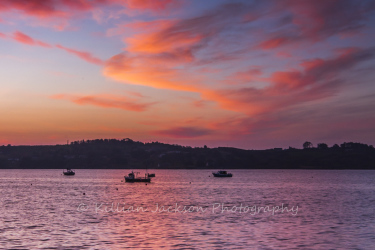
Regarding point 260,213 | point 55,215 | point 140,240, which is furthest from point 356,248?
point 55,215

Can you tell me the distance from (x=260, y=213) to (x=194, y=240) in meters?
28.5

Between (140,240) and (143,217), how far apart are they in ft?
65.9

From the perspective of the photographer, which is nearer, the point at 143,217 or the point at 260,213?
the point at 143,217

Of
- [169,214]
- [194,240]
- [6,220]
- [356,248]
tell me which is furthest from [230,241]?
[6,220]

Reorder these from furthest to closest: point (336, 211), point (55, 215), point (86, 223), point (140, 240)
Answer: point (336, 211), point (55, 215), point (86, 223), point (140, 240)

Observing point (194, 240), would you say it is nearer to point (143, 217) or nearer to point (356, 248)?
point (356, 248)

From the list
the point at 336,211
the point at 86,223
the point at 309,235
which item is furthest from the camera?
the point at 336,211

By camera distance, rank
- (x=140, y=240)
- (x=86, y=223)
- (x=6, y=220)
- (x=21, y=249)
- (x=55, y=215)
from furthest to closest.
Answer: (x=55, y=215) → (x=6, y=220) → (x=86, y=223) → (x=140, y=240) → (x=21, y=249)

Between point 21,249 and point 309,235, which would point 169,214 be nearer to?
point 309,235

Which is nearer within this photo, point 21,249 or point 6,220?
point 21,249

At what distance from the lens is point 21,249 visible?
4194 cm

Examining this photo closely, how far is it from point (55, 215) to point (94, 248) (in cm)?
3042

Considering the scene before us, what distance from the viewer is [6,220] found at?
63844 mm

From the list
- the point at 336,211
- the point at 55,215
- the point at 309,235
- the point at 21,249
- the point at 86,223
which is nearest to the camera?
the point at 21,249
